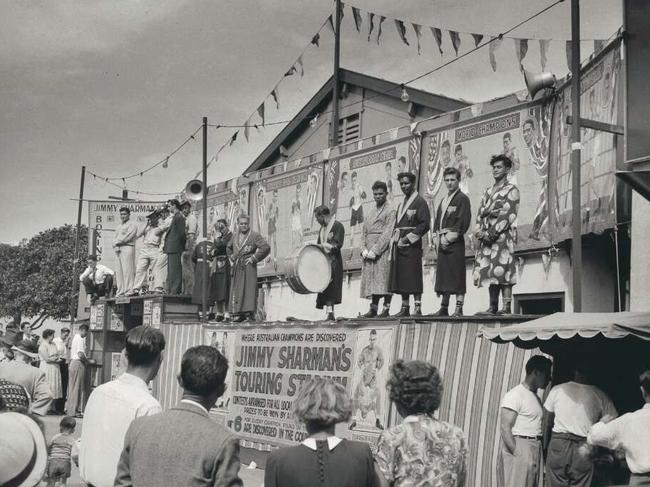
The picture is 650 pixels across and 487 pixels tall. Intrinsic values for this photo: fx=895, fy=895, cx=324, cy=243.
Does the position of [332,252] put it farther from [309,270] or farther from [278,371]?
[278,371]

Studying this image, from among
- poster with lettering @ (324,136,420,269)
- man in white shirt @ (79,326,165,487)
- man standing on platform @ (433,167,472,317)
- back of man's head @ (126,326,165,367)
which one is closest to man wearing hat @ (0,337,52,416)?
man in white shirt @ (79,326,165,487)

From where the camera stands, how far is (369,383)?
11.0 meters

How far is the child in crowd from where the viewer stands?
912 cm

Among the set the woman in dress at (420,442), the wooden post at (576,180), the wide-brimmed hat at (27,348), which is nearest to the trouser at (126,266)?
the wide-brimmed hat at (27,348)

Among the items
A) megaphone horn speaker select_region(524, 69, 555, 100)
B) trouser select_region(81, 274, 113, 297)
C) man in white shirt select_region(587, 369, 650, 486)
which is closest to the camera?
man in white shirt select_region(587, 369, 650, 486)

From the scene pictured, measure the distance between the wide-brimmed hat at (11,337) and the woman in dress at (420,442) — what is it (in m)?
4.91

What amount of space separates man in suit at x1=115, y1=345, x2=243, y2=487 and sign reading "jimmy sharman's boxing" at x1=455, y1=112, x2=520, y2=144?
35.5 ft

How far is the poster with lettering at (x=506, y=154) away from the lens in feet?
43.5

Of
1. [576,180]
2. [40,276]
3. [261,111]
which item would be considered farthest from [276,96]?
[40,276]

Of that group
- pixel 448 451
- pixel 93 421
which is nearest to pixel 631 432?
pixel 448 451

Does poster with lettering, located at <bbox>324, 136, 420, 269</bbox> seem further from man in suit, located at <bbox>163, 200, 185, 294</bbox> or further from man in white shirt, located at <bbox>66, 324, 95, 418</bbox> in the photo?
man in white shirt, located at <bbox>66, 324, 95, 418</bbox>

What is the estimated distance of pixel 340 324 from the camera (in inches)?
463

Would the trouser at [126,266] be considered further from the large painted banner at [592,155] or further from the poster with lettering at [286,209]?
the large painted banner at [592,155]

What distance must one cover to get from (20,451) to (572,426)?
16.6 ft
